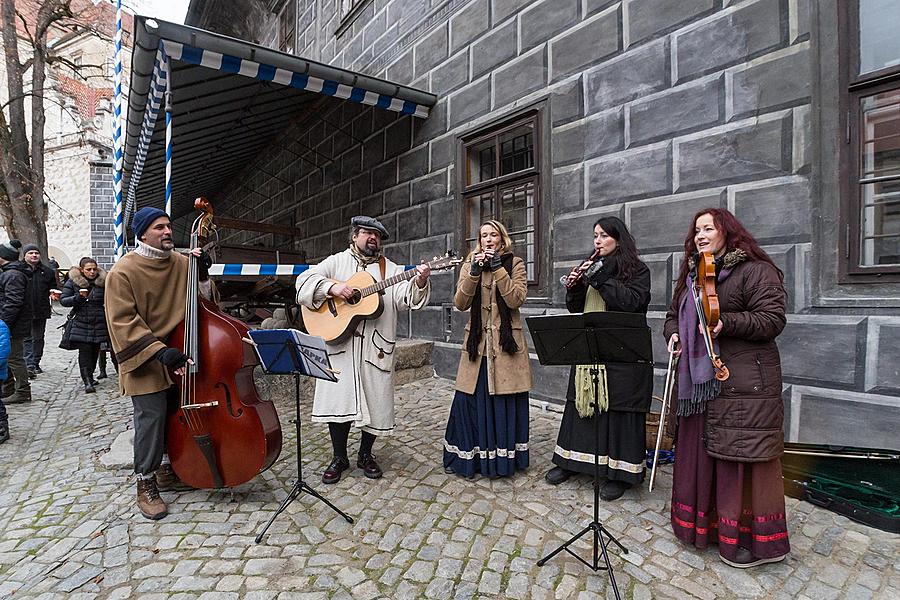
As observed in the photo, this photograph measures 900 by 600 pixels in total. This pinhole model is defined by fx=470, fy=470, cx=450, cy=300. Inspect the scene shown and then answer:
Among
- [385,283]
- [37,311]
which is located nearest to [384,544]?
[385,283]

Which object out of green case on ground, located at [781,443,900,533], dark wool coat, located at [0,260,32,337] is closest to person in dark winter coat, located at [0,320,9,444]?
dark wool coat, located at [0,260,32,337]

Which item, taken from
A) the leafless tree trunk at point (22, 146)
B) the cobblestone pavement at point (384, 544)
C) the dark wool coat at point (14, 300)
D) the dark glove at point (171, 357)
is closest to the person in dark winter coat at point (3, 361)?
the cobblestone pavement at point (384, 544)

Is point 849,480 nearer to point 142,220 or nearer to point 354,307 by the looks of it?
point 354,307

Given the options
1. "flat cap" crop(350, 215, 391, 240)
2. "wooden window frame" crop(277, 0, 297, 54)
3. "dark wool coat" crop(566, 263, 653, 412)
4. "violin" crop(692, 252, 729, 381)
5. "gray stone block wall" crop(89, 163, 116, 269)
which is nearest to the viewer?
"violin" crop(692, 252, 729, 381)

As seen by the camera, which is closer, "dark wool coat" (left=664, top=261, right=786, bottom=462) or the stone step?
"dark wool coat" (left=664, top=261, right=786, bottom=462)

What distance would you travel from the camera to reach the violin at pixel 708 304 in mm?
2145

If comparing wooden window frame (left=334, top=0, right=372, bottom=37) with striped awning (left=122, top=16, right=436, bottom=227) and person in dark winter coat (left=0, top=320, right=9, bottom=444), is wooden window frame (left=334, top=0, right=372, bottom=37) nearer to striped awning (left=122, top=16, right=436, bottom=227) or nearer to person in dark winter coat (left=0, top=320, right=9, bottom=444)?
striped awning (left=122, top=16, right=436, bottom=227)

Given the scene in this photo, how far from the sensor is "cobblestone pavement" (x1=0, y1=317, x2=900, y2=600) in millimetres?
2238

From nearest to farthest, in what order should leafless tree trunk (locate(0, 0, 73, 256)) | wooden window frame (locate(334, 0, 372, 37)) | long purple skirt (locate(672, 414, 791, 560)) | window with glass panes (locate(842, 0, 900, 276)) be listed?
long purple skirt (locate(672, 414, 791, 560)), window with glass panes (locate(842, 0, 900, 276)), wooden window frame (locate(334, 0, 372, 37)), leafless tree trunk (locate(0, 0, 73, 256))

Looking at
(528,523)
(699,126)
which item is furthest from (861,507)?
(699,126)

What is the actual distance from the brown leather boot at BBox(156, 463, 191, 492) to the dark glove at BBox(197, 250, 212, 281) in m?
1.37

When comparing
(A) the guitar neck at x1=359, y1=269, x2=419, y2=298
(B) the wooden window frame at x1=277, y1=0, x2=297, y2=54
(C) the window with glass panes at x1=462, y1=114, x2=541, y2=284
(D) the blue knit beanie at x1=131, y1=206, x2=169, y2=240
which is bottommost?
(A) the guitar neck at x1=359, y1=269, x2=419, y2=298

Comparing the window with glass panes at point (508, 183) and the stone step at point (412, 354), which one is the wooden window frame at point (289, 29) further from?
the stone step at point (412, 354)

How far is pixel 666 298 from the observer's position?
4.07 metres
